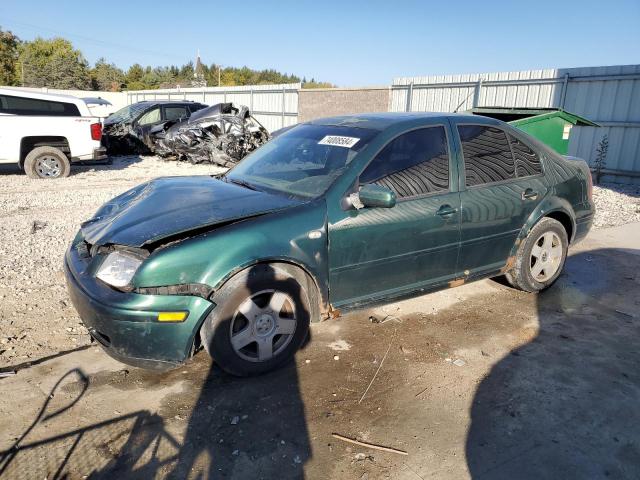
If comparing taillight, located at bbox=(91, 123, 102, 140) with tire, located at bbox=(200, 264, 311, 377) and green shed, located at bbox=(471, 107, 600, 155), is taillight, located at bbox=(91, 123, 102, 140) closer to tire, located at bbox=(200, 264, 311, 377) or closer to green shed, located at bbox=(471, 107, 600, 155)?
green shed, located at bbox=(471, 107, 600, 155)

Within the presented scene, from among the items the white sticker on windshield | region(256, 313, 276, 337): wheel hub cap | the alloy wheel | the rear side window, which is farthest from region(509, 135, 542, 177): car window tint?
the alloy wheel

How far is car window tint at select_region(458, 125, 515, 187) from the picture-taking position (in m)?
3.91

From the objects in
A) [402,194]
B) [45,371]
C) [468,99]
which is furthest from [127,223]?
[468,99]

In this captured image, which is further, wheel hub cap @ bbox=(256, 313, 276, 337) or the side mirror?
the side mirror

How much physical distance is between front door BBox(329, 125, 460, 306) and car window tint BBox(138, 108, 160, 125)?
1149 centimetres

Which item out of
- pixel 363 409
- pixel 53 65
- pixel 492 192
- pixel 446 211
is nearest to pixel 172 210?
pixel 363 409

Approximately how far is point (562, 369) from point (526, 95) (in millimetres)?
11951

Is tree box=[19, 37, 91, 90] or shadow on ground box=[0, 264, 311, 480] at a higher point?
tree box=[19, 37, 91, 90]

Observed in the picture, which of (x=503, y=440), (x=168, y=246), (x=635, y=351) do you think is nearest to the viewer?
(x=503, y=440)

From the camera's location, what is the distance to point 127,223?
3.12 metres

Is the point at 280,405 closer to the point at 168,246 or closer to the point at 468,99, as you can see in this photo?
the point at 168,246

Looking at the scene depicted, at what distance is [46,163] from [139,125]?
3698 millimetres

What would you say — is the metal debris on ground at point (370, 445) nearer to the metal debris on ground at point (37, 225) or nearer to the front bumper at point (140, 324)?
the front bumper at point (140, 324)

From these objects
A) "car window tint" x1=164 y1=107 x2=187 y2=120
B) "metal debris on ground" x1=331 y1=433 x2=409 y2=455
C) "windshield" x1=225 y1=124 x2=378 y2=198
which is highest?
"car window tint" x1=164 y1=107 x2=187 y2=120
